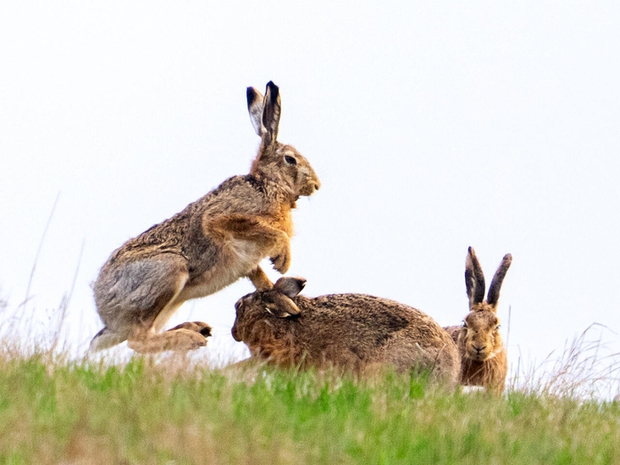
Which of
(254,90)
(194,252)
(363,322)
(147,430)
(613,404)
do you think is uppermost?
(254,90)

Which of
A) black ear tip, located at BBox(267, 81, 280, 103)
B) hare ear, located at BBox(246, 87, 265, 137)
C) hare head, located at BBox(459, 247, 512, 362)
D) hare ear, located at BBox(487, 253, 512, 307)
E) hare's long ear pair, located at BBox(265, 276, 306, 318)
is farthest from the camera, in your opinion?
hare ear, located at BBox(246, 87, 265, 137)

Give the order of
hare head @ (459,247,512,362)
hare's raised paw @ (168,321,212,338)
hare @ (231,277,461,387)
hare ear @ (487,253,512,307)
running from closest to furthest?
1. hare @ (231,277,461,387)
2. hare's raised paw @ (168,321,212,338)
3. hare head @ (459,247,512,362)
4. hare ear @ (487,253,512,307)

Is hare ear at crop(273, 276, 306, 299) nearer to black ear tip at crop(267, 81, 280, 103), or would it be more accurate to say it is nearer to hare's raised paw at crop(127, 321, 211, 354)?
hare's raised paw at crop(127, 321, 211, 354)

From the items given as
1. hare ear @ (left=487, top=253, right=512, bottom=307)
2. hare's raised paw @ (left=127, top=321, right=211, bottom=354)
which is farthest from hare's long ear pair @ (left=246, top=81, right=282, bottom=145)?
hare ear @ (left=487, top=253, right=512, bottom=307)

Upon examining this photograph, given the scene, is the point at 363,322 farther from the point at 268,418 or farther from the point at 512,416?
the point at 268,418

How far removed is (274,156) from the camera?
361 inches

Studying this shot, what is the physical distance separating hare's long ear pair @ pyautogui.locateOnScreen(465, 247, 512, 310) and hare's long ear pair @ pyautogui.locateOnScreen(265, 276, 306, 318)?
67.1 inches

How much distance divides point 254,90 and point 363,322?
289 cm

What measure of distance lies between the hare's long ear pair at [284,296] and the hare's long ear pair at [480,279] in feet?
5.59

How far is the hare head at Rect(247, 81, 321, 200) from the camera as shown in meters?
9.01

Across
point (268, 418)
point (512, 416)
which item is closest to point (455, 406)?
point (512, 416)

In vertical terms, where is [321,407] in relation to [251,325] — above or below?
below

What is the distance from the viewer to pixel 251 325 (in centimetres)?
802

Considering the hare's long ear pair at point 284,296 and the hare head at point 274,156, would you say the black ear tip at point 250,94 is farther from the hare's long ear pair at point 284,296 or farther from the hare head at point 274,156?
the hare's long ear pair at point 284,296
